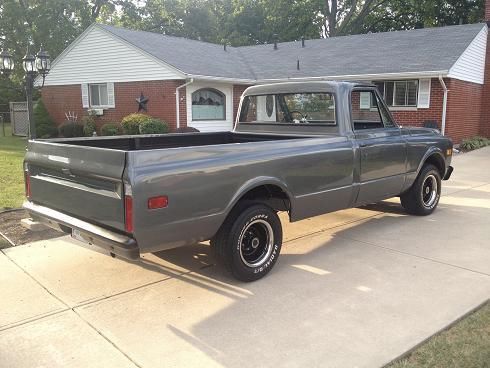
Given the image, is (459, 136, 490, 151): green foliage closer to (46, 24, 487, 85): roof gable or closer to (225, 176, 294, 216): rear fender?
(46, 24, 487, 85): roof gable

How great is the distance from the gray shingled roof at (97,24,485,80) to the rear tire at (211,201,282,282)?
13343mm

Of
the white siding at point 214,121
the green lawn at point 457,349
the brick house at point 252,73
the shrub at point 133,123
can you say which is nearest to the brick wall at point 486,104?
the brick house at point 252,73

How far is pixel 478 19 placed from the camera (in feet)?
96.3

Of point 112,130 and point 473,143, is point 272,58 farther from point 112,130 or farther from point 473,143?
point 473,143

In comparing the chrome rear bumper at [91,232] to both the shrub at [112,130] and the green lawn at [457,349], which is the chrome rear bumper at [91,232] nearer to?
the green lawn at [457,349]

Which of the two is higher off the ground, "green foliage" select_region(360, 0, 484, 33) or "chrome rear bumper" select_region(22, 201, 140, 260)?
"green foliage" select_region(360, 0, 484, 33)

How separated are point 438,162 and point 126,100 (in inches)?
602

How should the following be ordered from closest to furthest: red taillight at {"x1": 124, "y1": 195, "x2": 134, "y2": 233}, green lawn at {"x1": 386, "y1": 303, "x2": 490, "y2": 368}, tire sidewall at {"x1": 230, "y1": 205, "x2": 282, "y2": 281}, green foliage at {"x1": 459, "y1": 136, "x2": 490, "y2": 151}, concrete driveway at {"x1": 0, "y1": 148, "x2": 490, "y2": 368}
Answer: green lawn at {"x1": 386, "y1": 303, "x2": 490, "y2": 368}
concrete driveway at {"x1": 0, "y1": 148, "x2": 490, "y2": 368}
red taillight at {"x1": 124, "y1": 195, "x2": 134, "y2": 233}
tire sidewall at {"x1": 230, "y1": 205, "x2": 282, "y2": 281}
green foliage at {"x1": 459, "y1": 136, "x2": 490, "y2": 151}

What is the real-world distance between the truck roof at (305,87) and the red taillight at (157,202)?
2.67 meters

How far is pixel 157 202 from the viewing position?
3.57m

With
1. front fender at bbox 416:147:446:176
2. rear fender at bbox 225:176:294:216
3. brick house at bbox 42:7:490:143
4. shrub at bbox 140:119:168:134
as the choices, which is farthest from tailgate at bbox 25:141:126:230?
brick house at bbox 42:7:490:143

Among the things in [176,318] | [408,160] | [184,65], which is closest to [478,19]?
[184,65]

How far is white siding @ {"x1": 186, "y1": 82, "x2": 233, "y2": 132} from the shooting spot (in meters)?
18.2

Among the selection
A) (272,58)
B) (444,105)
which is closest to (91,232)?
(444,105)
